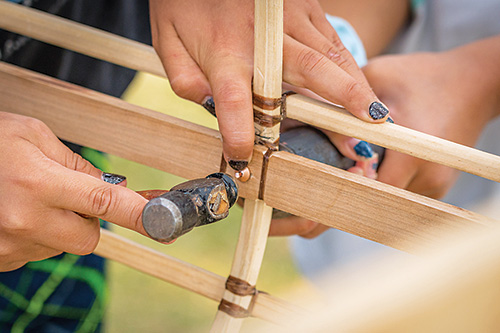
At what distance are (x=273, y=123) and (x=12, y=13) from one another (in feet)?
1.10

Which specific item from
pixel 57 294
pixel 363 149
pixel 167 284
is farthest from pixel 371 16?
pixel 167 284

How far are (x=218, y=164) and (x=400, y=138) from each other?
6.6 inches

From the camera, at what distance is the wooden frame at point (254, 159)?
1.31 ft

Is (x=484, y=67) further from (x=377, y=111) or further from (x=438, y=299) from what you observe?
(x=438, y=299)

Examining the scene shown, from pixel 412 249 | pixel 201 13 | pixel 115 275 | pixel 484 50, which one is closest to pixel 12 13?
pixel 201 13

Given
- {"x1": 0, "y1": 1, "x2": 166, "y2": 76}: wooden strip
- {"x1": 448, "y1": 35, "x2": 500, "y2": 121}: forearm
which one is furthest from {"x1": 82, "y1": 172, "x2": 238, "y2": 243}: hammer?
{"x1": 448, "y1": 35, "x2": 500, "y2": 121}: forearm

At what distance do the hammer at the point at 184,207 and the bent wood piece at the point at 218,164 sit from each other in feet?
0.27

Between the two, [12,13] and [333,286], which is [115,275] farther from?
[12,13]

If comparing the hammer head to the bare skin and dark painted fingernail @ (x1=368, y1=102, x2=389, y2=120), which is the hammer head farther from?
the bare skin

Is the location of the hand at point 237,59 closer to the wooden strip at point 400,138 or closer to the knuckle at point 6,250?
the wooden strip at point 400,138

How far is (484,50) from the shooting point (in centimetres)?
68

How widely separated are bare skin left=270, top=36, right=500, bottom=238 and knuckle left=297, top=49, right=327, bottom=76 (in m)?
0.21

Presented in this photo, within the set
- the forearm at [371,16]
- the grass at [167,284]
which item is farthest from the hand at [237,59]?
the grass at [167,284]

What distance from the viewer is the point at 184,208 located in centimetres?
33
